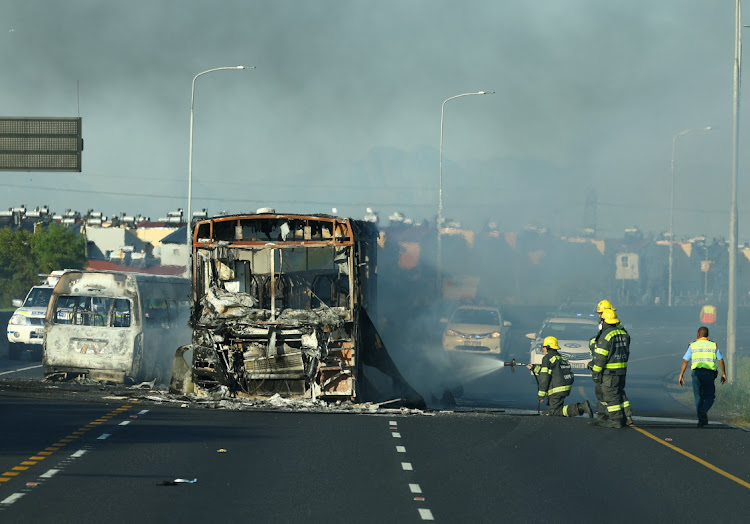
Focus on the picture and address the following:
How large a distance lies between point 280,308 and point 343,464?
6.85 meters

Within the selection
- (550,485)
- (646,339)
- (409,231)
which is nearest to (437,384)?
(550,485)

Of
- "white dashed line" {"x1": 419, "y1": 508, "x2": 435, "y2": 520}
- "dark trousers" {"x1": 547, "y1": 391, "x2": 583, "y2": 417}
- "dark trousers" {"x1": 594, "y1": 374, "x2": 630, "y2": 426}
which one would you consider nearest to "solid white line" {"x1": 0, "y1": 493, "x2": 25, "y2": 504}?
"white dashed line" {"x1": 419, "y1": 508, "x2": 435, "y2": 520}

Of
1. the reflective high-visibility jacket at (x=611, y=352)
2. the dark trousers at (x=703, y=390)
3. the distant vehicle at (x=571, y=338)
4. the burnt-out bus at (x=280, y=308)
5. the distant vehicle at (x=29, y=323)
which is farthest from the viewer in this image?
the distant vehicle at (x=29, y=323)

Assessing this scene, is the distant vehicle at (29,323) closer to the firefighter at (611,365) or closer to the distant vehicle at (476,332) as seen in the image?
the distant vehicle at (476,332)

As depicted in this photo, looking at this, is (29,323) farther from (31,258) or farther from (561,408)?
(31,258)

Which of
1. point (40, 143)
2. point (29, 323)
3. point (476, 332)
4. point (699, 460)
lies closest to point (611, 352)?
point (699, 460)

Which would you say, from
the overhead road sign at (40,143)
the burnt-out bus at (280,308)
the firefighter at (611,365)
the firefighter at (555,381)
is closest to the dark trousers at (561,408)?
the firefighter at (555,381)

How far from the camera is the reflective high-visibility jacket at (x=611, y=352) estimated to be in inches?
659

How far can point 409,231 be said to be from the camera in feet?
155

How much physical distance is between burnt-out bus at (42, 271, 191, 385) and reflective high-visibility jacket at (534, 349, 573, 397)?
7.53m

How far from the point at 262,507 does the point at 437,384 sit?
52.9ft

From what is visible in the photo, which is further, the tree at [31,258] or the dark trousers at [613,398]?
the tree at [31,258]

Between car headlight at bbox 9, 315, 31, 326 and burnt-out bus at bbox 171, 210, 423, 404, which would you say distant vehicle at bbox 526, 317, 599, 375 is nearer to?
burnt-out bus at bbox 171, 210, 423, 404

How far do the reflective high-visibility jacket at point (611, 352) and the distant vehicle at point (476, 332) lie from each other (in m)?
13.9
